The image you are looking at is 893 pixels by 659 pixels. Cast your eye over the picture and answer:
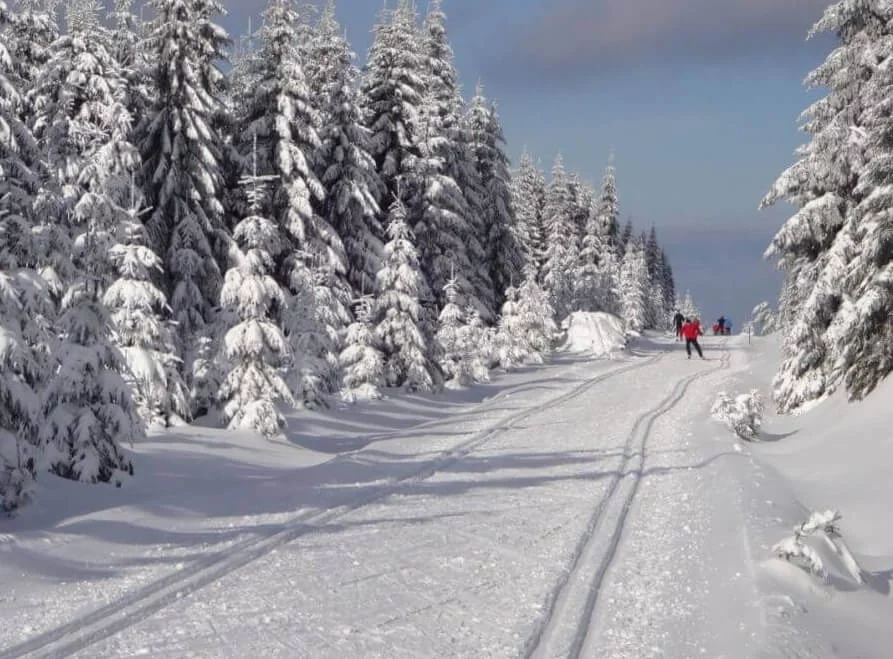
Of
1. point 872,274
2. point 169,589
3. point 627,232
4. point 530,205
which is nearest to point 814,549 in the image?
point 169,589

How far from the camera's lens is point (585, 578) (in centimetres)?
826

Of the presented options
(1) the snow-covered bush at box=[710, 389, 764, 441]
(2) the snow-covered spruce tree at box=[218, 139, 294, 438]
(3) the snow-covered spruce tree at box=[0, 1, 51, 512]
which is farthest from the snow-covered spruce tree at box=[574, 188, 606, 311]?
(3) the snow-covered spruce tree at box=[0, 1, 51, 512]

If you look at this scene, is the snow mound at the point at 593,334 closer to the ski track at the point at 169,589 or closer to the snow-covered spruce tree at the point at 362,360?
the snow-covered spruce tree at the point at 362,360

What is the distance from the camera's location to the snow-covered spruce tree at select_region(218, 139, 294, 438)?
17672 millimetres

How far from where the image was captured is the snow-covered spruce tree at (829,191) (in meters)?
21.0

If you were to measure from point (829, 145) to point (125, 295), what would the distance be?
1902 centimetres

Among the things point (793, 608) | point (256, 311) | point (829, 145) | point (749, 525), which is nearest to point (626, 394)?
point (829, 145)

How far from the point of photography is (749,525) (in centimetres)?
1024

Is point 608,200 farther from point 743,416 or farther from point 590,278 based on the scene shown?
point 743,416

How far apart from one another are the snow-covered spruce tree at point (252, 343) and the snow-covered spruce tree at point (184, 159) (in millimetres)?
5953

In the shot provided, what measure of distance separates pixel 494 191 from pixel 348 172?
15.1m

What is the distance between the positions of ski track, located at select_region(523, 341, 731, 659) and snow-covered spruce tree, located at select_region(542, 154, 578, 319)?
4529 centimetres

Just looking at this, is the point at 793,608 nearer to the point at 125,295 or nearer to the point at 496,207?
the point at 125,295

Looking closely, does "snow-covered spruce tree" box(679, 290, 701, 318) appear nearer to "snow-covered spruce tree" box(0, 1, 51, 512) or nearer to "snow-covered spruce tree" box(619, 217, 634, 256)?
"snow-covered spruce tree" box(619, 217, 634, 256)
